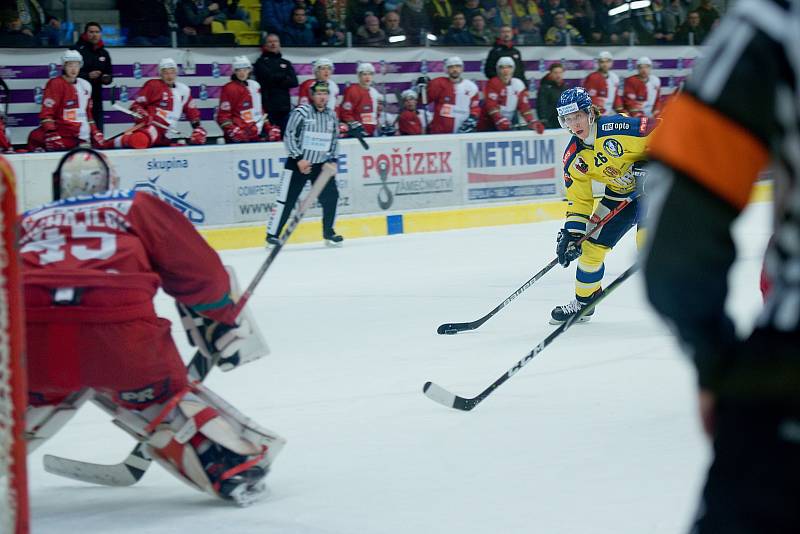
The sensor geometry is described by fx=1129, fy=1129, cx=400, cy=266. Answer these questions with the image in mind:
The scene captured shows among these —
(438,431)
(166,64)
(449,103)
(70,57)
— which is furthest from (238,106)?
(438,431)

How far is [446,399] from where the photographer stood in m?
3.77

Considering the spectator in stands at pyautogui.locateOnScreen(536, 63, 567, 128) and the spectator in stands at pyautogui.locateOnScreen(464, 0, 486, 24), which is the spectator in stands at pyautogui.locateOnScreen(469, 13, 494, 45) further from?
the spectator in stands at pyautogui.locateOnScreen(536, 63, 567, 128)

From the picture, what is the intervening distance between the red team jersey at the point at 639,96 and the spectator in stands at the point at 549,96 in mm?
1391

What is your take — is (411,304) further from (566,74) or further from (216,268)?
(566,74)

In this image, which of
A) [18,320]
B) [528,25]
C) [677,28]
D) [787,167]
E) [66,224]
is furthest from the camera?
[677,28]

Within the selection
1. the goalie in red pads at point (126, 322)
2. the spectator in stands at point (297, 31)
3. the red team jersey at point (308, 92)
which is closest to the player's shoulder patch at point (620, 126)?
the goalie in red pads at point (126, 322)

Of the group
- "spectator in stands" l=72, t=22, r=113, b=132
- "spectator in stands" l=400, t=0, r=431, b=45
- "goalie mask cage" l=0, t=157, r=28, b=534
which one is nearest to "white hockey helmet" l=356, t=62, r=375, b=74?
"spectator in stands" l=400, t=0, r=431, b=45

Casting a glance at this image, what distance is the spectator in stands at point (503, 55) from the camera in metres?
12.2

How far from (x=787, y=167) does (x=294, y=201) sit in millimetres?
8525

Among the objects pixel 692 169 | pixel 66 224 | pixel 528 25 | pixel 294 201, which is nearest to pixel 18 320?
pixel 66 224

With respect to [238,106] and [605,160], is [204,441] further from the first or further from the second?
[238,106]

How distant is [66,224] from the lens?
8.28ft

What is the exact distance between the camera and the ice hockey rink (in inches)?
104

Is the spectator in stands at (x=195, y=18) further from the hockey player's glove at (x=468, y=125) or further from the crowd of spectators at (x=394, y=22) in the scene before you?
the hockey player's glove at (x=468, y=125)
